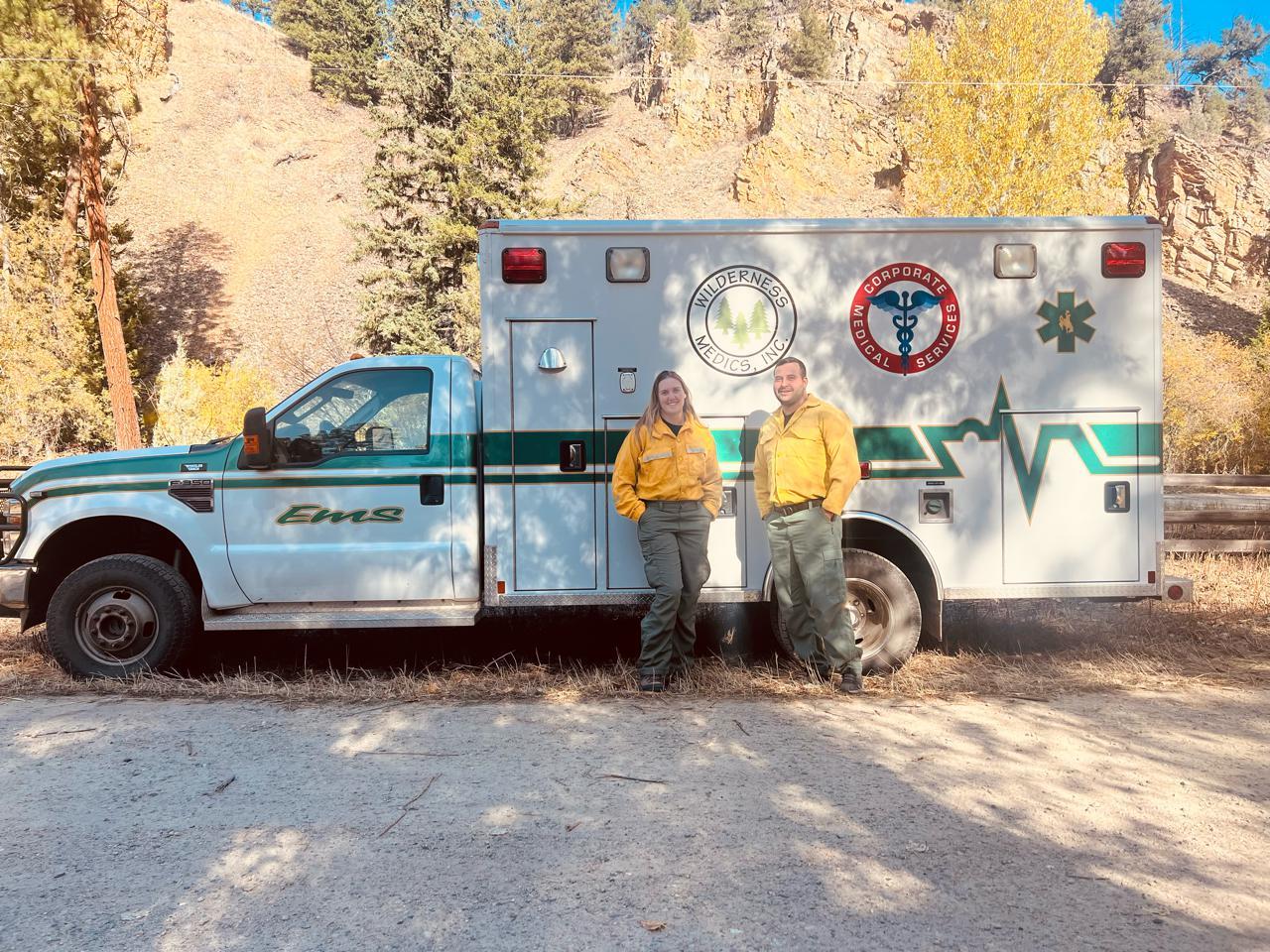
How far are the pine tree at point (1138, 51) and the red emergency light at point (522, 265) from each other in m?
56.5

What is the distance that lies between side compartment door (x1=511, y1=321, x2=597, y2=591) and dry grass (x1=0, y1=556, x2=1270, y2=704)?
705mm

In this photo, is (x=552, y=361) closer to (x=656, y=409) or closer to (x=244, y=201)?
(x=656, y=409)

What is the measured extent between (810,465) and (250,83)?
66.1 metres

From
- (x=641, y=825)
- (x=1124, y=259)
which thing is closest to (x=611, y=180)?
(x=1124, y=259)

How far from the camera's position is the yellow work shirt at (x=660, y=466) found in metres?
5.74

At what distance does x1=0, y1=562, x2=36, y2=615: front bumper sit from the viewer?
A: 240 inches

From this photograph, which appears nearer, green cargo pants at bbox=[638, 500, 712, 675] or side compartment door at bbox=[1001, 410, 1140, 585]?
green cargo pants at bbox=[638, 500, 712, 675]

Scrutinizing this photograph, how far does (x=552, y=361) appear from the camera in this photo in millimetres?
6016

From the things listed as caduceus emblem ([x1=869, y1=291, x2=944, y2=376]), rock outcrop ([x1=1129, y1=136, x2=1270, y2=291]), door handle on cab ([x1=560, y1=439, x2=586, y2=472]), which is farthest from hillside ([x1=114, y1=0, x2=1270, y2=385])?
caduceus emblem ([x1=869, y1=291, x2=944, y2=376])

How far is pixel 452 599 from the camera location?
244 inches

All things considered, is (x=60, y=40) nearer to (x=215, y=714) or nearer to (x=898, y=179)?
(x=215, y=714)

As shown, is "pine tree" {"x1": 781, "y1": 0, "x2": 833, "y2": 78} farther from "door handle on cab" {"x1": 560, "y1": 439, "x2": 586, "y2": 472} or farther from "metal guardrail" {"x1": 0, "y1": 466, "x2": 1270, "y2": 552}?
"door handle on cab" {"x1": 560, "y1": 439, "x2": 586, "y2": 472}

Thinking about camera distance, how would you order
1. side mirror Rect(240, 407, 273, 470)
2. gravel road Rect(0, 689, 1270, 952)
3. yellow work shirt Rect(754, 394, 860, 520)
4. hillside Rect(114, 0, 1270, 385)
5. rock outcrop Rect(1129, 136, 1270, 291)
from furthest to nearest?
rock outcrop Rect(1129, 136, 1270, 291) < hillside Rect(114, 0, 1270, 385) < side mirror Rect(240, 407, 273, 470) < yellow work shirt Rect(754, 394, 860, 520) < gravel road Rect(0, 689, 1270, 952)

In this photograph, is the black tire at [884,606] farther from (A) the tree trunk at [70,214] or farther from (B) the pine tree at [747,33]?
(B) the pine tree at [747,33]
